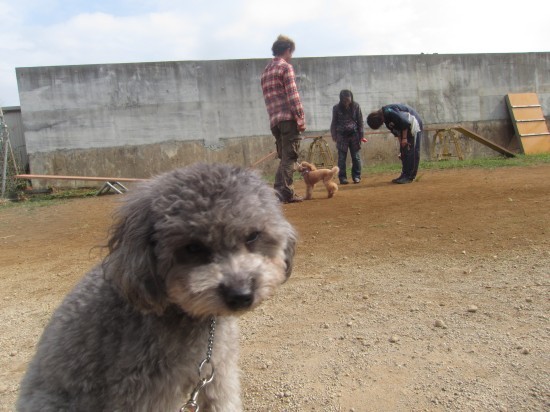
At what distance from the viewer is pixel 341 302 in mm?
3527

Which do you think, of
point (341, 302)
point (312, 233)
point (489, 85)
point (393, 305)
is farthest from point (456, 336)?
point (489, 85)

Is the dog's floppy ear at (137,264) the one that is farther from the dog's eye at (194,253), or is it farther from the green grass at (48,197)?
the green grass at (48,197)

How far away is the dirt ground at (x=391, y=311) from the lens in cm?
240

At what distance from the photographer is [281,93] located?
7.36 meters

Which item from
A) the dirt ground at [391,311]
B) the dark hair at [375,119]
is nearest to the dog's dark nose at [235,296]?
the dirt ground at [391,311]

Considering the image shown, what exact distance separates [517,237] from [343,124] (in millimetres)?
6198

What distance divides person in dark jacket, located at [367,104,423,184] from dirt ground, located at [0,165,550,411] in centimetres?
306

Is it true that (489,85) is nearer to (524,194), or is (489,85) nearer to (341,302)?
(524,194)

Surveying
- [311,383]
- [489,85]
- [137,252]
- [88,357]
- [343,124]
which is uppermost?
[489,85]

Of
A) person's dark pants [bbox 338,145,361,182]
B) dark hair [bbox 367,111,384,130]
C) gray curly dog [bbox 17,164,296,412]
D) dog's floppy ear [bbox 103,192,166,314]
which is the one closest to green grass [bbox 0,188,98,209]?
person's dark pants [bbox 338,145,361,182]

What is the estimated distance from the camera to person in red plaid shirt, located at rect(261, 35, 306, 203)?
7.22 meters

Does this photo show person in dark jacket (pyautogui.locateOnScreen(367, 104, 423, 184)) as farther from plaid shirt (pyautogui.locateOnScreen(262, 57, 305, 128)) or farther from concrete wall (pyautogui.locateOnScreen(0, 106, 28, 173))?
concrete wall (pyautogui.locateOnScreen(0, 106, 28, 173))

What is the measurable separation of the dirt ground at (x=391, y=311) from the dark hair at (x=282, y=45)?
291 cm

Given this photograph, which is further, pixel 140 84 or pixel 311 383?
pixel 140 84
